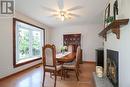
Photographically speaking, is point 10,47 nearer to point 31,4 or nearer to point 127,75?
point 31,4

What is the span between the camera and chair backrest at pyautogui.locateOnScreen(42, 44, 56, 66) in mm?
3164

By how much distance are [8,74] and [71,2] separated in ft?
10.1

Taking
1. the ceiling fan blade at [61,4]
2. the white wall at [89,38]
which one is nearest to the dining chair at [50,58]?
the ceiling fan blade at [61,4]

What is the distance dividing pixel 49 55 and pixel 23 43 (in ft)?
8.98

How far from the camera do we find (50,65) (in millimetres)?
3270

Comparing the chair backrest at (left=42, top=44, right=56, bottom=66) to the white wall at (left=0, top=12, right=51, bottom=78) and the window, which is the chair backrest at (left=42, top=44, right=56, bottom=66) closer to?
the white wall at (left=0, top=12, right=51, bottom=78)

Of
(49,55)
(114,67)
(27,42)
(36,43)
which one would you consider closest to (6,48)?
(49,55)

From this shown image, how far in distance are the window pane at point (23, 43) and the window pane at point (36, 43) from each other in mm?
512

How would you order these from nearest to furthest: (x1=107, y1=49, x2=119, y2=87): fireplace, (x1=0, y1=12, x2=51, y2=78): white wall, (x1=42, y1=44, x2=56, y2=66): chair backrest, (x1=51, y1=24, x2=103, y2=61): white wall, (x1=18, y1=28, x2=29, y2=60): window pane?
1. (x1=107, y1=49, x2=119, y2=87): fireplace
2. (x1=42, y1=44, x2=56, y2=66): chair backrest
3. (x1=0, y1=12, x2=51, y2=78): white wall
4. (x1=18, y1=28, x2=29, y2=60): window pane
5. (x1=51, y1=24, x2=103, y2=61): white wall

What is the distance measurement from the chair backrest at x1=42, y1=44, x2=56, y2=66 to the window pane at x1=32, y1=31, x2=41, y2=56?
3279mm

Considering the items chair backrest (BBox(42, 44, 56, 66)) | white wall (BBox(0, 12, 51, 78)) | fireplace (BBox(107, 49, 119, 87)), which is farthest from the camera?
white wall (BBox(0, 12, 51, 78))

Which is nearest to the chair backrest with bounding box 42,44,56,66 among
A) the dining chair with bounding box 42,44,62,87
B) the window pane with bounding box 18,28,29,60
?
the dining chair with bounding box 42,44,62,87

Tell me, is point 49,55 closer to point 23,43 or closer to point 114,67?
point 114,67

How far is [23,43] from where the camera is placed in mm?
5523
